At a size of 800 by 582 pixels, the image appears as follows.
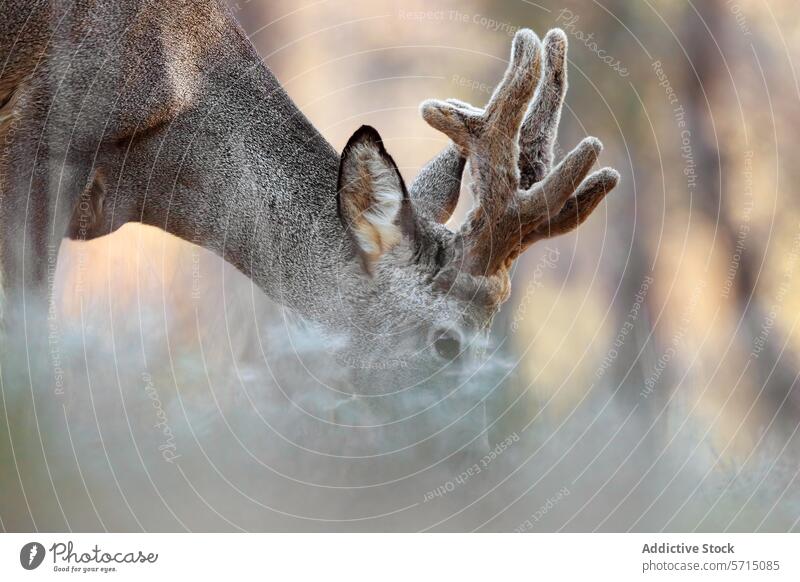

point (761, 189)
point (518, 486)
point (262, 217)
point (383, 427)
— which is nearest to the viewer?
point (262, 217)

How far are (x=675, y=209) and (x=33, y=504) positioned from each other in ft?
6.35

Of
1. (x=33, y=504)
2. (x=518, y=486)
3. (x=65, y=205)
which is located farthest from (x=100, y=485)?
(x=518, y=486)

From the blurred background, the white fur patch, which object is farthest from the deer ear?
the blurred background

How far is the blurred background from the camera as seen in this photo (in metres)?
2.51

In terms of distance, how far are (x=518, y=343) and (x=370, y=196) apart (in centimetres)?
76

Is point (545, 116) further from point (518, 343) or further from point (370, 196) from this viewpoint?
point (518, 343)

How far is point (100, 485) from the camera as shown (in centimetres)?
250

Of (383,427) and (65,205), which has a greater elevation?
(65,205)

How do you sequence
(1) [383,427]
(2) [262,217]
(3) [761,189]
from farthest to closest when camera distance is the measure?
Result: (3) [761,189] → (1) [383,427] → (2) [262,217]

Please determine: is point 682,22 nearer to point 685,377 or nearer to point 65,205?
point 685,377
